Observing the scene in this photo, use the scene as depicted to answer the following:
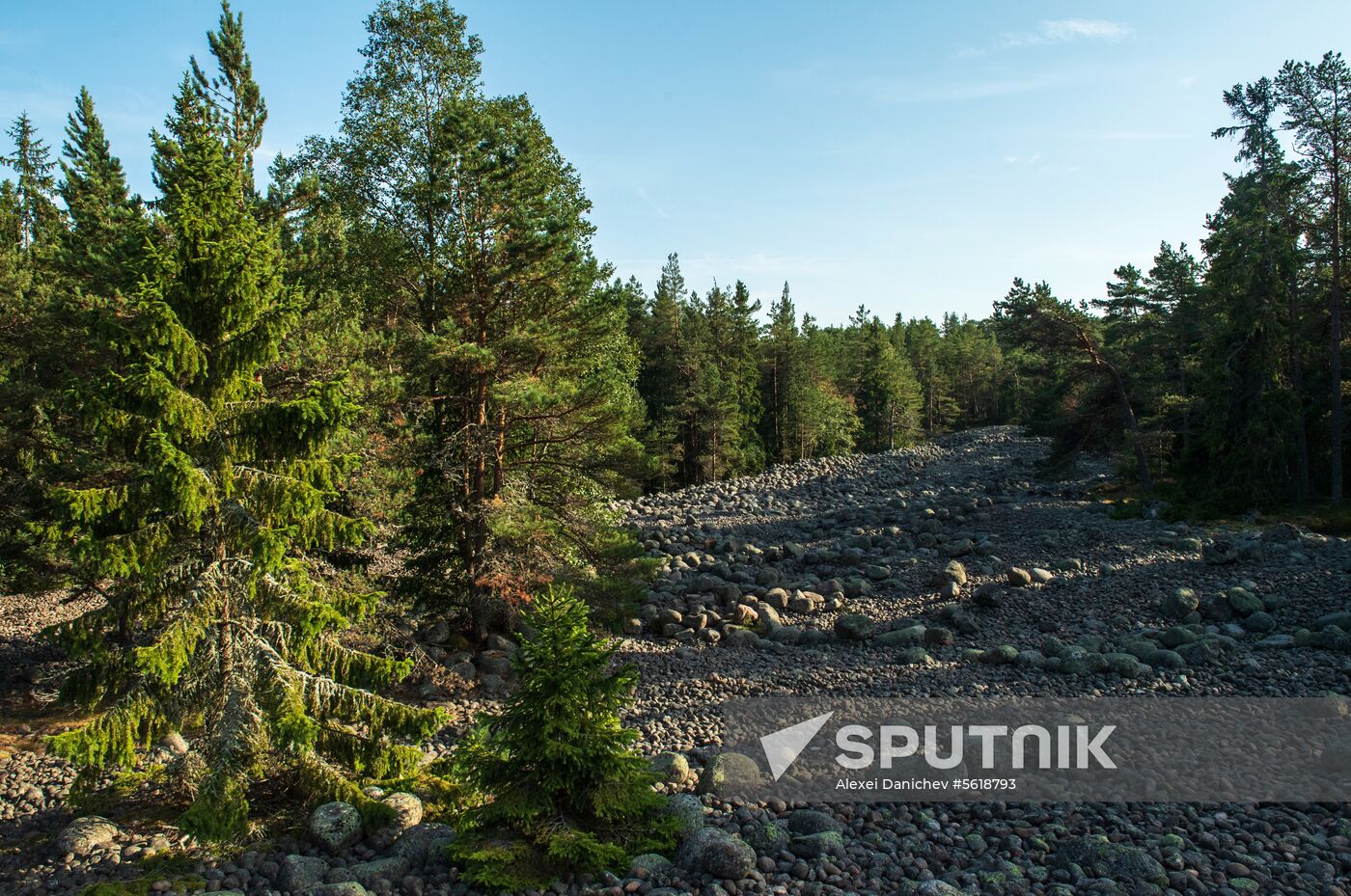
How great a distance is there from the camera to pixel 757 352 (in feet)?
182

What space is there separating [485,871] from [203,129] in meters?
9.47

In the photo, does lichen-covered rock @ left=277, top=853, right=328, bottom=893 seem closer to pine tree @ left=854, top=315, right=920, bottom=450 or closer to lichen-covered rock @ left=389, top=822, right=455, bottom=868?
lichen-covered rock @ left=389, top=822, right=455, bottom=868

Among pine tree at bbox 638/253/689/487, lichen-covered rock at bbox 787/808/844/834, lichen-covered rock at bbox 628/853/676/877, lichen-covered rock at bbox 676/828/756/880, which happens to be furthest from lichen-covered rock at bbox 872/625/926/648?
pine tree at bbox 638/253/689/487

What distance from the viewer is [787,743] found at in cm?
944

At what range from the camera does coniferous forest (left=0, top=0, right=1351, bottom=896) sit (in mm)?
6352

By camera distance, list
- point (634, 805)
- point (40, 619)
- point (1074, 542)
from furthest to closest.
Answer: point (1074, 542) < point (40, 619) < point (634, 805)

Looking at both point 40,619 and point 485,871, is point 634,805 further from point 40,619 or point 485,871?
point 40,619

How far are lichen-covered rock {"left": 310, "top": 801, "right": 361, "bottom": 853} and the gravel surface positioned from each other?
0.59 ft

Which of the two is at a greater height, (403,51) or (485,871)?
(403,51)

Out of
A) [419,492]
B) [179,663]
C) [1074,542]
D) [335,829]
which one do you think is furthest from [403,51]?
[1074,542]

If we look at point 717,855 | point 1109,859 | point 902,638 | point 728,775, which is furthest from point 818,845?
point 902,638

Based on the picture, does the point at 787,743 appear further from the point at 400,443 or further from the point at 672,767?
the point at 400,443

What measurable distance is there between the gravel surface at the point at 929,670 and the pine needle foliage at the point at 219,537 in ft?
3.53

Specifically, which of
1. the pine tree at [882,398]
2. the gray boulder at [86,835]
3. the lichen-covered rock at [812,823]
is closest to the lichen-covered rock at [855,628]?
the lichen-covered rock at [812,823]
